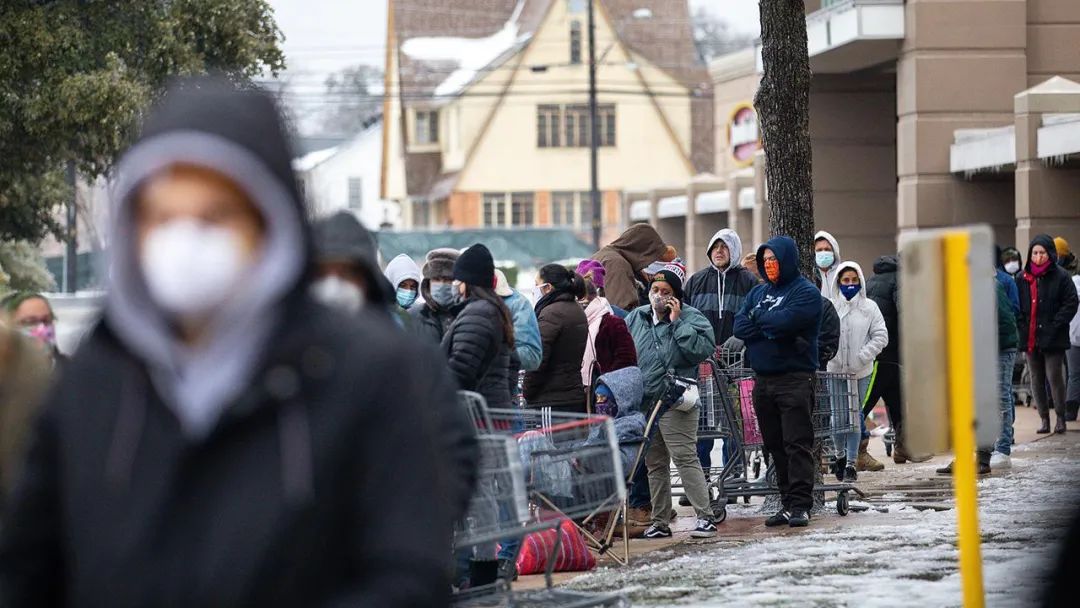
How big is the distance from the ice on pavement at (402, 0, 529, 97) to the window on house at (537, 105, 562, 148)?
11.1ft

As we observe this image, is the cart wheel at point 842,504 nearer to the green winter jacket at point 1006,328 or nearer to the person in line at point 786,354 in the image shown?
the person in line at point 786,354

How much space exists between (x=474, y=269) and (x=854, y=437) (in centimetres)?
583

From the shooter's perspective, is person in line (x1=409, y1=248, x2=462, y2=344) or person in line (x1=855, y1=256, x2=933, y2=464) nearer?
person in line (x1=409, y1=248, x2=462, y2=344)

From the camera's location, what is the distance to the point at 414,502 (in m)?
2.59

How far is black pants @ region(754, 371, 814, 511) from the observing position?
1171 cm

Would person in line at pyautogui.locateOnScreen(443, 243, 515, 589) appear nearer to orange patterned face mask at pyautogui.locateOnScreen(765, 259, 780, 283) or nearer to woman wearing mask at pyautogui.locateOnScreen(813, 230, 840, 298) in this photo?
orange patterned face mask at pyautogui.locateOnScreen(765, 259, 780, 283)

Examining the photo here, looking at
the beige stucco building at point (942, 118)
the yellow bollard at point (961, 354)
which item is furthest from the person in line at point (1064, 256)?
the yellow bollard at point (961, 354)

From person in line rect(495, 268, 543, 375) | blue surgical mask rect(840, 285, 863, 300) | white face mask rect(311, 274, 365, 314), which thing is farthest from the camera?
blue surgical mask rect(840, 285, 863, 300)

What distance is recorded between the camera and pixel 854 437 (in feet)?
47.5

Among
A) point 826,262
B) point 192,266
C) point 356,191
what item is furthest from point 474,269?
point 356,191

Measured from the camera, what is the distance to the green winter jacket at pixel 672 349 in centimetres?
1174

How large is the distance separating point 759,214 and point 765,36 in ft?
65.4

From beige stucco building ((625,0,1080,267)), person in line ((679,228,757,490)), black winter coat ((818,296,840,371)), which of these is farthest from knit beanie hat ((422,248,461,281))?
beige stucco building ((625,0,1080,267))

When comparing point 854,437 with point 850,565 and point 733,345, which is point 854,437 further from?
point 850,565
